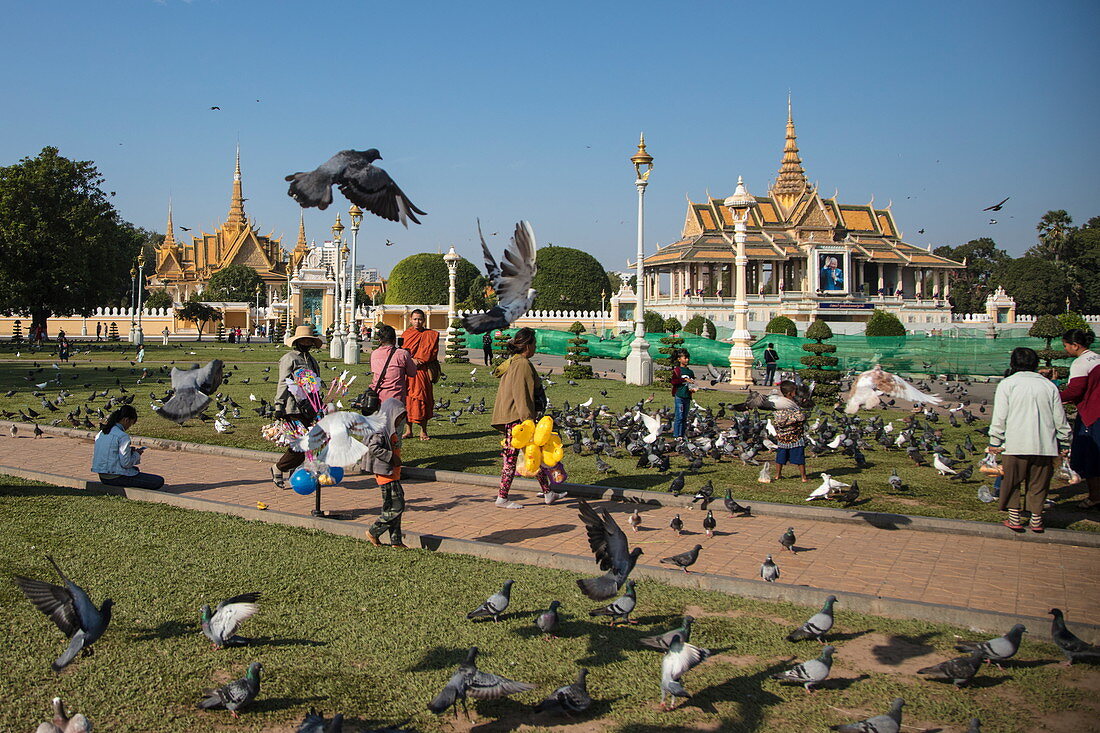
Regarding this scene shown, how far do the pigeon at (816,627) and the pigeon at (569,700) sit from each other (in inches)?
57.0

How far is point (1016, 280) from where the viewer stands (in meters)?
71.2

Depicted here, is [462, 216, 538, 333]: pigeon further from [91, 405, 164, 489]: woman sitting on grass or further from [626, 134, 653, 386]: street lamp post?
[626, 134, 653, 386]: street lamp post

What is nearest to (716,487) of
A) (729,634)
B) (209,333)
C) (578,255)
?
(729,634)

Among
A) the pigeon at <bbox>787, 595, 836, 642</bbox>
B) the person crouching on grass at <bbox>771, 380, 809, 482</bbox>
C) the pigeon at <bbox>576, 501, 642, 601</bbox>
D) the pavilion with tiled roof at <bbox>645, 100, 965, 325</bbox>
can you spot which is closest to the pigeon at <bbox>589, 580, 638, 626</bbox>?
the pigeon at <bbox>576, 501, 642, 601</bbox>

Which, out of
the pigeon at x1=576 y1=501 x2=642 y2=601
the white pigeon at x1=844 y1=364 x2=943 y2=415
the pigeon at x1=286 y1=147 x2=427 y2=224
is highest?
the pigeon at x1=286 y1=147 x2=427 y2=224

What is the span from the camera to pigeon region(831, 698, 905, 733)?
3.55 m

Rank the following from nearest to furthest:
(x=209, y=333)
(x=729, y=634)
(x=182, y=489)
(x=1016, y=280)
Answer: (x=729, y=634), (x=182, y=489), (x=209, y=333), (x=1016, y=280)

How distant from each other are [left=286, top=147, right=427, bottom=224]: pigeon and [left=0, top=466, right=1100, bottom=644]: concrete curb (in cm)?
271

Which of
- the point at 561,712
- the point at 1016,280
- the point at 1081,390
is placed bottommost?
the point at 561,712

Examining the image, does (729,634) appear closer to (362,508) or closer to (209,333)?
(362,508)

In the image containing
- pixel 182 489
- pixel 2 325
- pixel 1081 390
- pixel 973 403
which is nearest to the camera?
pixel 1081 390

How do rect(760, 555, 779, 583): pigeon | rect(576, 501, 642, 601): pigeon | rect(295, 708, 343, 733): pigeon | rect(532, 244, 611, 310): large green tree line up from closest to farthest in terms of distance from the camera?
rect(295, 708, 343, 733): pigeon
rect(576, 501, 642, 601): pigeon
rect(760, 555, 779, 583): pigeon
rect(532, 244, 611, 310): large green tree

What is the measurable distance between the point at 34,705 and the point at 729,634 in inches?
137

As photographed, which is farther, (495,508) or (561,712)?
(495,508)
